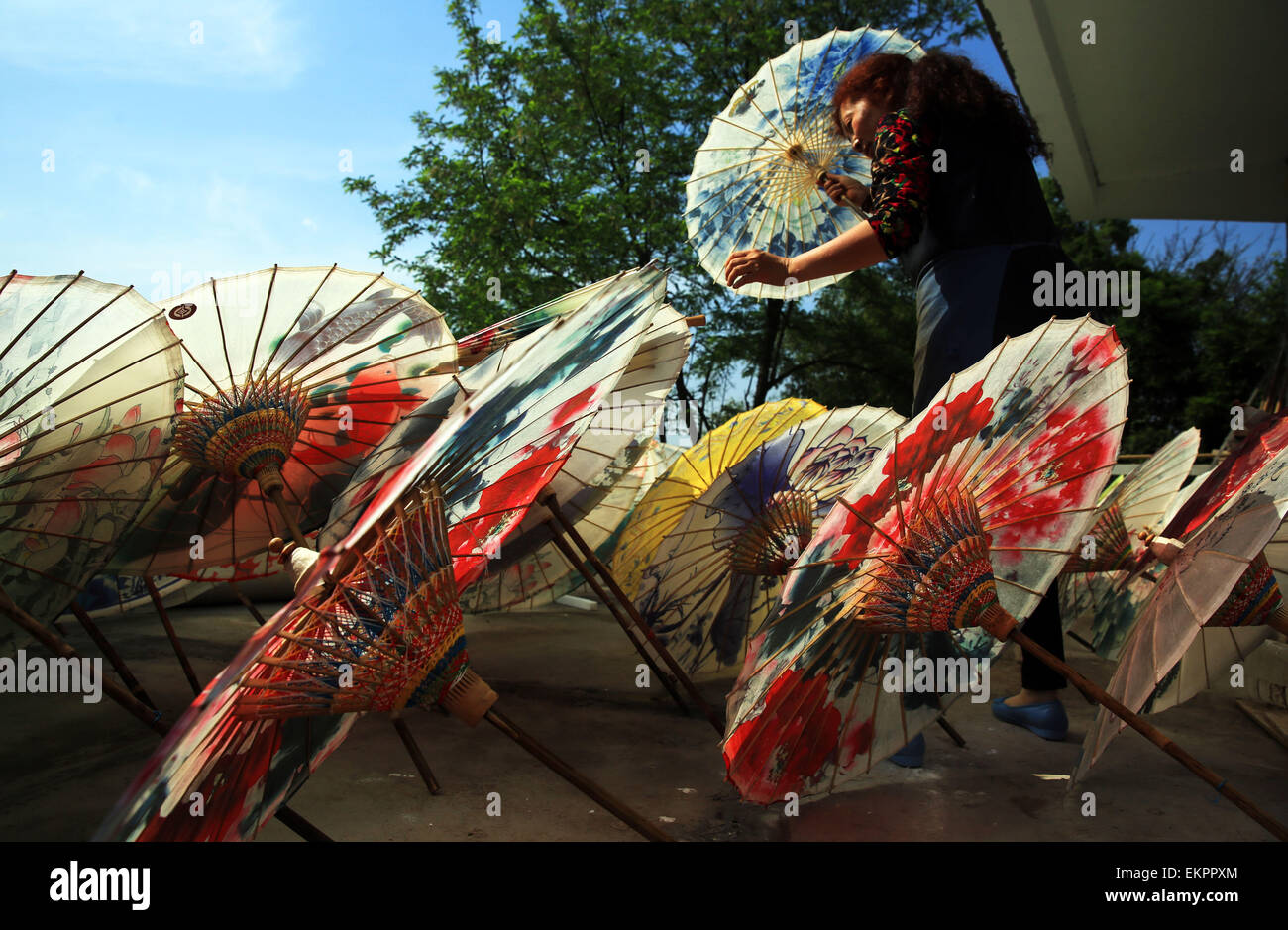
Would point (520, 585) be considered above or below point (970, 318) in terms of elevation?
below

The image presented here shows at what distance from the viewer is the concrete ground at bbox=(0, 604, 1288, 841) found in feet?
7.56

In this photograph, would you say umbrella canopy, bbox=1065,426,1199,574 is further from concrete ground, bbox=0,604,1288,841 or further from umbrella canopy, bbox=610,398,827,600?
umbrella canopy, bbox=610,398,827,600

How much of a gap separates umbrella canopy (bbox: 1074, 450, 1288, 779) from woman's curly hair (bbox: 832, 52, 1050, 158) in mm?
1287

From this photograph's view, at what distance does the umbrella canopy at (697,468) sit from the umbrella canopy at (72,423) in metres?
1.82

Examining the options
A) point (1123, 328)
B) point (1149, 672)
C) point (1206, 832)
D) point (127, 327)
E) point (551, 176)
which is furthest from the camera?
point (551, 176)

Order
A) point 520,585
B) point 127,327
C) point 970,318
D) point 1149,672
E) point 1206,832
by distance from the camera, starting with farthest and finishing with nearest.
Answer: point 520,585, point 970,318, point 127,327, point 1206,832, point 1149,672

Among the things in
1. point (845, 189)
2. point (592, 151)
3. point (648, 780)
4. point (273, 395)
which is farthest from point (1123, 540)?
point (592, 151)

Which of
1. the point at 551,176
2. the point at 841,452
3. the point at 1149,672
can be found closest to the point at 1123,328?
the point at 551,176

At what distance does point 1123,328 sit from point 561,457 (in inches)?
481

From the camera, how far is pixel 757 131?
13.1ft

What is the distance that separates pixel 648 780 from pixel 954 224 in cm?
193

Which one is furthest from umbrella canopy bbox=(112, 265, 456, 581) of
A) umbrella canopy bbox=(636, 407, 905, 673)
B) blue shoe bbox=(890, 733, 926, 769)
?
blue shoe bbox=(890, 733, 926, 769)

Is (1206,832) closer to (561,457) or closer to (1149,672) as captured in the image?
(1149,672)

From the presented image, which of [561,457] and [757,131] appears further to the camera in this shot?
[757,131]
